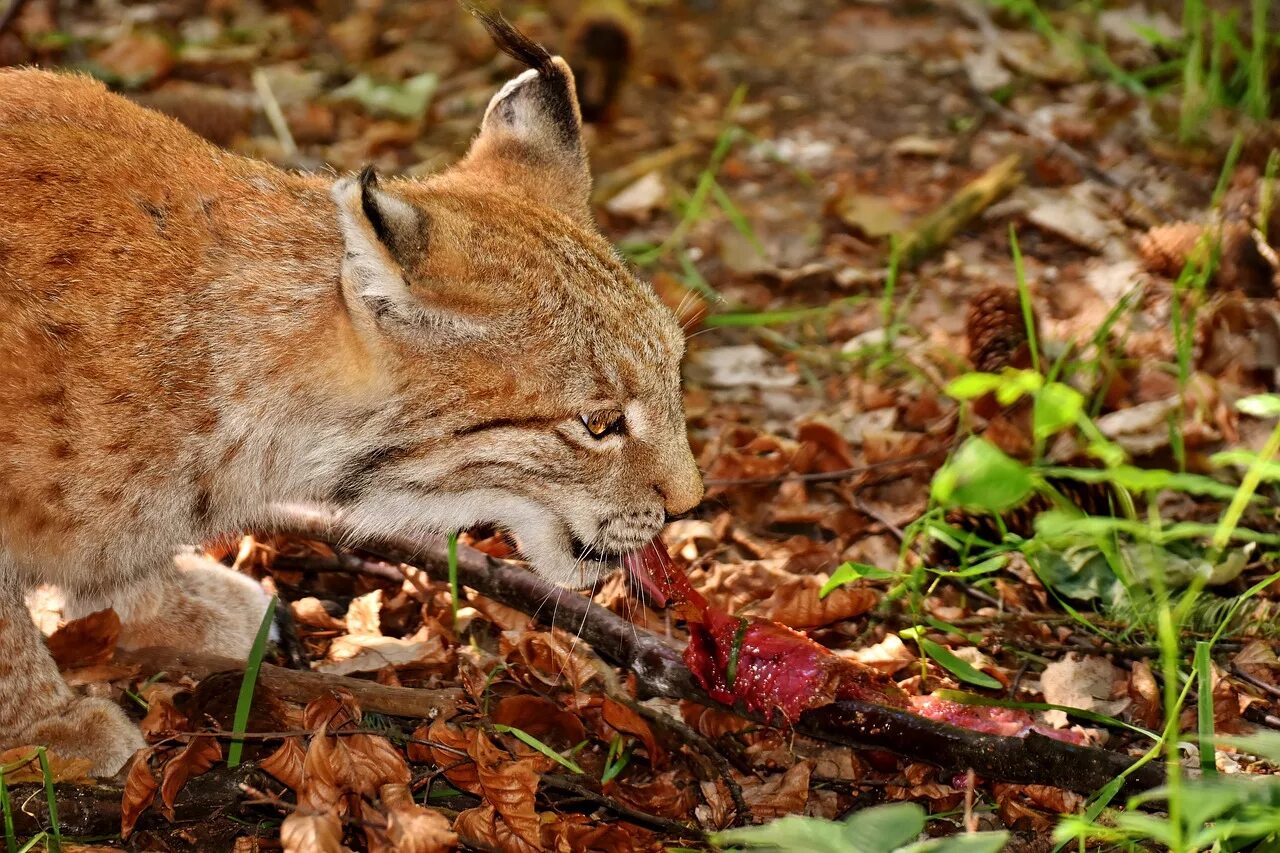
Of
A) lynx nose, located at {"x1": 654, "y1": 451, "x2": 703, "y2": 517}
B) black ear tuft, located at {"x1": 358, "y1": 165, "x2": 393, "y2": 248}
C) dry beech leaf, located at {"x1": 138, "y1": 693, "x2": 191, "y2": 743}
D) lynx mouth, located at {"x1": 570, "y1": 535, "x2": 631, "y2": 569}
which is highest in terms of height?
black ear tuft, located at {"x1": 358, "y1": 165, "x2": 393, "y2": 248}

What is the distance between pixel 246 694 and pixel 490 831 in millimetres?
855

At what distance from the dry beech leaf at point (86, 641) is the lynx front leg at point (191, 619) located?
0.14 meters

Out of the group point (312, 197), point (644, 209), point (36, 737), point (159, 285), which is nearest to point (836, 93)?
point (644, 209)

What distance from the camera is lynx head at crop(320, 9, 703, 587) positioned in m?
3.41

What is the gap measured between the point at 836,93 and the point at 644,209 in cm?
165

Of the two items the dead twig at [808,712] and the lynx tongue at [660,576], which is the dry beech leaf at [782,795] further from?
the lynx tongue at [660,576]

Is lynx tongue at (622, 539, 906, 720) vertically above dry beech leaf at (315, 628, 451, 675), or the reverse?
lynx tongue at (622, 539, 906, 720)

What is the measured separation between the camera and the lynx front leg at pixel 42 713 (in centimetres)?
372

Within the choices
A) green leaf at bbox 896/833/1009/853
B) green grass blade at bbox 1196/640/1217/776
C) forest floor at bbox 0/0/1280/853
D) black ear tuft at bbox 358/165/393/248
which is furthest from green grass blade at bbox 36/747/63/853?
green grass blade at bbox 1196/640/1217/776

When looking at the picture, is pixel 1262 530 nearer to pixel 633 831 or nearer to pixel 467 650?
pixel 633 831

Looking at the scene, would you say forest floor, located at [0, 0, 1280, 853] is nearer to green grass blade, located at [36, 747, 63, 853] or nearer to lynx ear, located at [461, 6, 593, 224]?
green grass blade, located at [36, 747, 63, 853]

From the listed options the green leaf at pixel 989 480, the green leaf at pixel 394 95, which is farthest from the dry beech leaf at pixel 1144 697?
the green leaf at pixel 394 95

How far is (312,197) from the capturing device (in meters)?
3.80

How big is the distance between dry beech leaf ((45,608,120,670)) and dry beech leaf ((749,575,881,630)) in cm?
211
